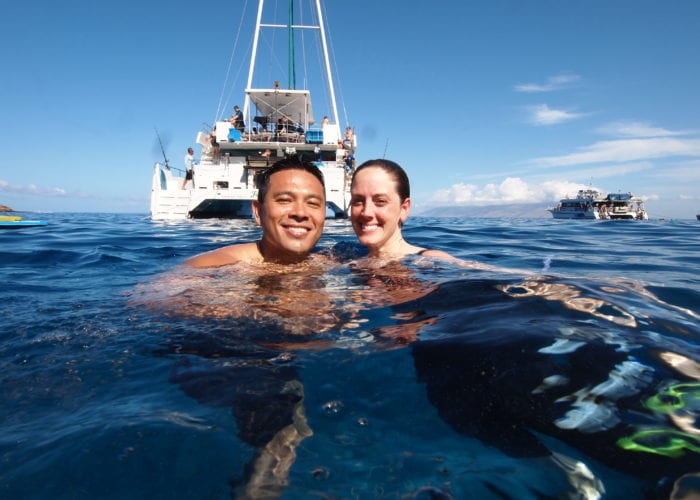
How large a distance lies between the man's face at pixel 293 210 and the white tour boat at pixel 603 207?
52.0 meters

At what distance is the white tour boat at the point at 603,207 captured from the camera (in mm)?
46438

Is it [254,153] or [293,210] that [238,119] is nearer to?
[254,153]

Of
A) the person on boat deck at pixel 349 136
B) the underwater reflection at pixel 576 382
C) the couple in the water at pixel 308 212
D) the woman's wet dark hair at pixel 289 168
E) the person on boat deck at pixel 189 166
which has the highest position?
the person on boat deck at pixel 349 136

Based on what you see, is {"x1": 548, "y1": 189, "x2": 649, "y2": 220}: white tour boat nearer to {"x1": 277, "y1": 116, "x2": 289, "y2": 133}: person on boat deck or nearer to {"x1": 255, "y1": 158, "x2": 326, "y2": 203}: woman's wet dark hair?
{"x1": 277, "y1": 116, "x2": 289, "y2": 133}: person on boat deck

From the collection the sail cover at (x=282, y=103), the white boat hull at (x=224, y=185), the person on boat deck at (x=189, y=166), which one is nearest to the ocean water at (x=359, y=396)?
the white boat hull at (x=224, y=185)

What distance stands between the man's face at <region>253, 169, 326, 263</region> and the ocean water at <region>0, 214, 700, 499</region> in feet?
2.38

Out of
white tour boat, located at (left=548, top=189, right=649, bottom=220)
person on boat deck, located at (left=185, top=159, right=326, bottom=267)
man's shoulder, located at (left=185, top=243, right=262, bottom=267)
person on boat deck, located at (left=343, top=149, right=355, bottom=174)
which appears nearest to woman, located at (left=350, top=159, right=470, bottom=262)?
person on boat deck, located at (left=185, top=159, right=326, bottom=267)

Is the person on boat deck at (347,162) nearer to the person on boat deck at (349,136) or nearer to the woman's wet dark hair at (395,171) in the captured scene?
the person on boat deck at (349,136)

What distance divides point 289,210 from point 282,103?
1886 centimetres

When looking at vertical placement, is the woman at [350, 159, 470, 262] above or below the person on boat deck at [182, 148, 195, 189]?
below

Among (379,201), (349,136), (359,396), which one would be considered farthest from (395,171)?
(349,136)

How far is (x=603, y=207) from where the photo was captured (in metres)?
46.8

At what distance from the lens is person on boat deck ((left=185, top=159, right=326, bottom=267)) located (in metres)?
2.95

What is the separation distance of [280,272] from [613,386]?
236cm
